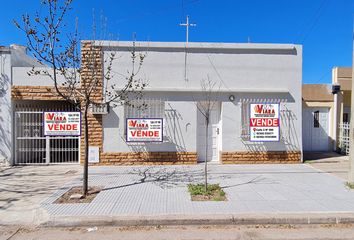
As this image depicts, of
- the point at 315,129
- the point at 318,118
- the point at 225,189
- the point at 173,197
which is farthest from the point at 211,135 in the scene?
the point at 318,118

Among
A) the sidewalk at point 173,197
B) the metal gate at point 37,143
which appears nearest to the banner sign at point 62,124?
the metal gate at point 37,143

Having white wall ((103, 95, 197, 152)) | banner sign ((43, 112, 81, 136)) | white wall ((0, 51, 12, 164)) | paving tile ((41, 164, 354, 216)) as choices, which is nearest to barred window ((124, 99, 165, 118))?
white wall ((103, 95, 197, 152))

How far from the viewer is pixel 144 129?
10258 millimetres

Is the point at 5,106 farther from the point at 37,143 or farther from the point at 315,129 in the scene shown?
the point at 315,129

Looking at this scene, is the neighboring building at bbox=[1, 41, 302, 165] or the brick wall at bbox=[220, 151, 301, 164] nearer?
the neighboring building at bbox=[1, 41, 302, 165]

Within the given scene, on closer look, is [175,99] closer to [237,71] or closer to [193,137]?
[193,137]

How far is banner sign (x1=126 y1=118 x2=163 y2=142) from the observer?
33.6 feet

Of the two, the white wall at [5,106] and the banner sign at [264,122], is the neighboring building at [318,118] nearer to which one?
the banner sign at [264,122]

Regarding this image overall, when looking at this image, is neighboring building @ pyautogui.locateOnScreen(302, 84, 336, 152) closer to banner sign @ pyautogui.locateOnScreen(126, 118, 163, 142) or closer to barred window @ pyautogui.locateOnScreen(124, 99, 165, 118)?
barred window @ pyautogui.locateOnScreen(124, 99, 165, 118)

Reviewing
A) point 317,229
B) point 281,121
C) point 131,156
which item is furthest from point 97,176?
point 281,121

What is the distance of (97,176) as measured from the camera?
8766 millimetres

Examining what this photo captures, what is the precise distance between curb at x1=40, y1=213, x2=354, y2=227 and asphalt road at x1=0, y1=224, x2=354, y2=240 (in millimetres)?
105

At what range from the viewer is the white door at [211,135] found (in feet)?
35.6

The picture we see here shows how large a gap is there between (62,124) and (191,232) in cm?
722
